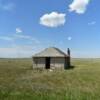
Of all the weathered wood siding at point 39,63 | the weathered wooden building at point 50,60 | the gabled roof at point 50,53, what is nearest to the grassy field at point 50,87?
the weathered wooden building at point 50,60

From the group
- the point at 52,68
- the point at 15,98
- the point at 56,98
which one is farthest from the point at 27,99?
the point at 52,68

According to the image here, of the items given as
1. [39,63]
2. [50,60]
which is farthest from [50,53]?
[39,63]

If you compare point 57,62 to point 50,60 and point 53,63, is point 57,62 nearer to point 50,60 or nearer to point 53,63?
point 53,63

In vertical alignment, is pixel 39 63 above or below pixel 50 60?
below

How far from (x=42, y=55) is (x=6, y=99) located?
105 ft

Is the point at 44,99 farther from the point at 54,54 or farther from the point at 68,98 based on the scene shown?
the point at 54,54

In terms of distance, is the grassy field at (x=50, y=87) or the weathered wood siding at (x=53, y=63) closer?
the grassy field at (x=50, y=87)

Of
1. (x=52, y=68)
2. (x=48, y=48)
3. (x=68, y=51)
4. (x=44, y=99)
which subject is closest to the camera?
(x=44, y=99)

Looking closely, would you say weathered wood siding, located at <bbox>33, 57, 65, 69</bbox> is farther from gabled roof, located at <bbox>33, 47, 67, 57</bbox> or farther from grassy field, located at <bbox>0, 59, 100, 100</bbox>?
grassy field, located at <bbox>0, 59, 100, 100</bbox>

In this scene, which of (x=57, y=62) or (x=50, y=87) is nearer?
(x=50, y=87)

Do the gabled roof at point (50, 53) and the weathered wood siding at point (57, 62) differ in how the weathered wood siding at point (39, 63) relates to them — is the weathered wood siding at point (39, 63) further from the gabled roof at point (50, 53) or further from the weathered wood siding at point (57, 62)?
the weathered wood siding at point (57, 62)

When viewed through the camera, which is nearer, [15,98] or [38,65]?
[15,98]

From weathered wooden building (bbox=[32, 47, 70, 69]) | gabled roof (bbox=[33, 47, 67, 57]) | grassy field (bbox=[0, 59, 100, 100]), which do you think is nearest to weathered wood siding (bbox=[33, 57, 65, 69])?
weathered wooden building (bbox=[32, 47, 70, 69])

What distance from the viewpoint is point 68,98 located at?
930 centimetres
